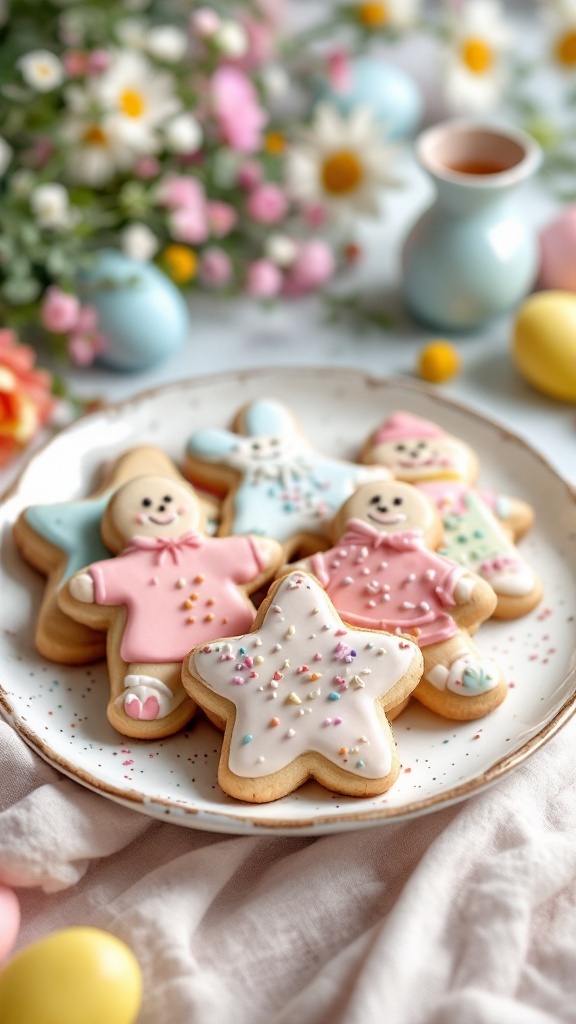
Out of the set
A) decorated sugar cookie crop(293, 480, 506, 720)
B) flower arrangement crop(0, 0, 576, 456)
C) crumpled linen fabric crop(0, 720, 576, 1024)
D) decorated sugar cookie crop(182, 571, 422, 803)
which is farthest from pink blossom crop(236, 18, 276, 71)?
crumpled linen fabric crop(0, 720, 576, 1024)

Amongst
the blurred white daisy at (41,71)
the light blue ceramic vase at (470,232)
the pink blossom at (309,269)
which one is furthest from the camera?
the pink blossom at (309,269)

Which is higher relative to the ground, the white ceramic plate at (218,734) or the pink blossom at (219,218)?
the pink blossom at (219,218)

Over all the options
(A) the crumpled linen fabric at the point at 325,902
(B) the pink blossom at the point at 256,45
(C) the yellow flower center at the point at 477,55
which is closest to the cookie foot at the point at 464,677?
(A) the crumpled linen fabric at the point at 325,902

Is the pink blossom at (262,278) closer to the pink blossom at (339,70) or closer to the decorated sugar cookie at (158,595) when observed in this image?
the pink blossom at (339,70)

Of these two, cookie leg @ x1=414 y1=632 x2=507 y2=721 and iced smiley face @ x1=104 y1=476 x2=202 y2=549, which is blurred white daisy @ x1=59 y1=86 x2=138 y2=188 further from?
cookie leg @ x1=414 y1=632 x2=507 y2=721

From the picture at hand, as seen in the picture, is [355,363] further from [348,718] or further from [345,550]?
[348,718]

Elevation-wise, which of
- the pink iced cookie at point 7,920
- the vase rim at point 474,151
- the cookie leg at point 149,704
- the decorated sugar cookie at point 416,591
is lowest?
the pink iced cookie at point 7,920
